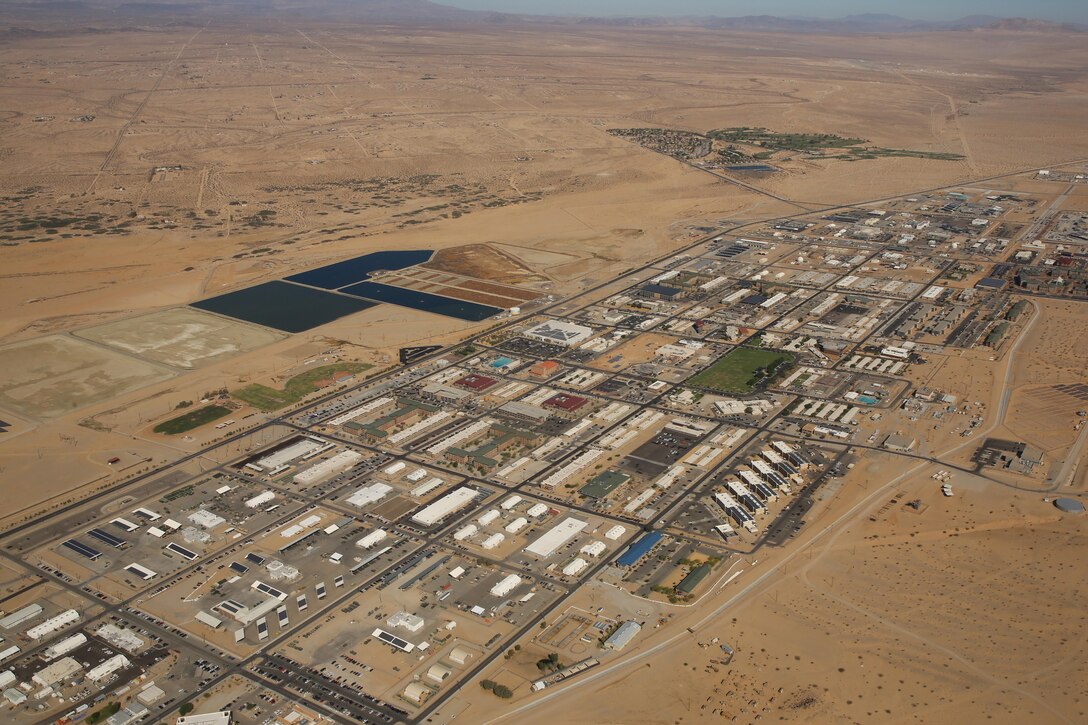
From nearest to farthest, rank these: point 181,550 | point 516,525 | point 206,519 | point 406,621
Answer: point 406,621, point 181,550, point 516,525, point 206,519

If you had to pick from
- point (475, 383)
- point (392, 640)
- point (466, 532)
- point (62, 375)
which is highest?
point (475, 383)

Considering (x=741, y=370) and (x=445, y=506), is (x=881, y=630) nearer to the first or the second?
(x=445, y=506)

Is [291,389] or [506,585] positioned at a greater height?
[291,389]

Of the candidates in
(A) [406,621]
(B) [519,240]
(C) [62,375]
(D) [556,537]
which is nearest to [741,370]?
(D) [556,537]

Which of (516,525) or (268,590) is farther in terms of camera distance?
(516,525)

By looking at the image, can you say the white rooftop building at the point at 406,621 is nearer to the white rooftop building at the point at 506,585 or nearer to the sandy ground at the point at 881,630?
the white rooftop building at the point at 506,585

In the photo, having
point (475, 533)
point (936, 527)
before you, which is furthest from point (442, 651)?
point (936, 527)

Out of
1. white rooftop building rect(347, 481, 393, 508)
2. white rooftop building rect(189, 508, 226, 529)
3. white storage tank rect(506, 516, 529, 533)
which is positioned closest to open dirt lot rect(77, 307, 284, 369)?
white rooftop building rect(189, 508, 226, 529)
